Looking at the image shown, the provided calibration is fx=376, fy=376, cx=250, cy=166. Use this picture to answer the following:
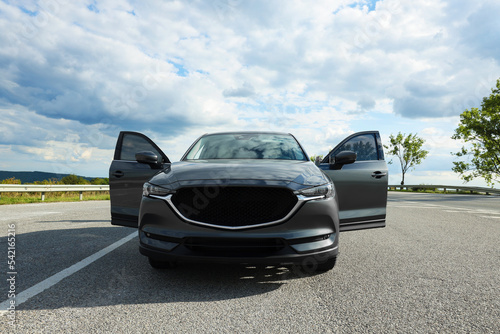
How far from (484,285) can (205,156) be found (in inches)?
134

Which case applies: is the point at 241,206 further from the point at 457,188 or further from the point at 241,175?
the point at 457,188

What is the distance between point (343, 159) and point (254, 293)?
196 centimetres

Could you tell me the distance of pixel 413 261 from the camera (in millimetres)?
4566

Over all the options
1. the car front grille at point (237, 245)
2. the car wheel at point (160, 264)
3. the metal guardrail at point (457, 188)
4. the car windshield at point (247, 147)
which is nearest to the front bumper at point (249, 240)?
the car front grille at point (237, 245)

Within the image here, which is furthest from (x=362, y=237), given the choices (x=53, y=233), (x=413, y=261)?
(x=53, y=233)

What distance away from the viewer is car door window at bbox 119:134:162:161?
16.8 ft

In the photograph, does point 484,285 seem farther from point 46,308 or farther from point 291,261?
point 46,308

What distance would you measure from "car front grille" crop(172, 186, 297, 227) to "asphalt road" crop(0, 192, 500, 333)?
0.63 meters

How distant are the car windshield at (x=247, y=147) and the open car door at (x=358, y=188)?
50 centimetres

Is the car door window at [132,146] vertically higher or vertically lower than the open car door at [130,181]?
higher

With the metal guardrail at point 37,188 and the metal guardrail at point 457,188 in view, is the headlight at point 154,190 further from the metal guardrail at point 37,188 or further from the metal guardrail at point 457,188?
the metal guardrail at point 457,188

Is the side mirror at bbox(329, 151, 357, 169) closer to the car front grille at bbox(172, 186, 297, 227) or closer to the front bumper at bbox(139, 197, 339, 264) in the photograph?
the front bumper at bbox(139, 197, 339, 264)

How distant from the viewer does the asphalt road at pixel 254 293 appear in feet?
8.35

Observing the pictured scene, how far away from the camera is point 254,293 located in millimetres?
3244
